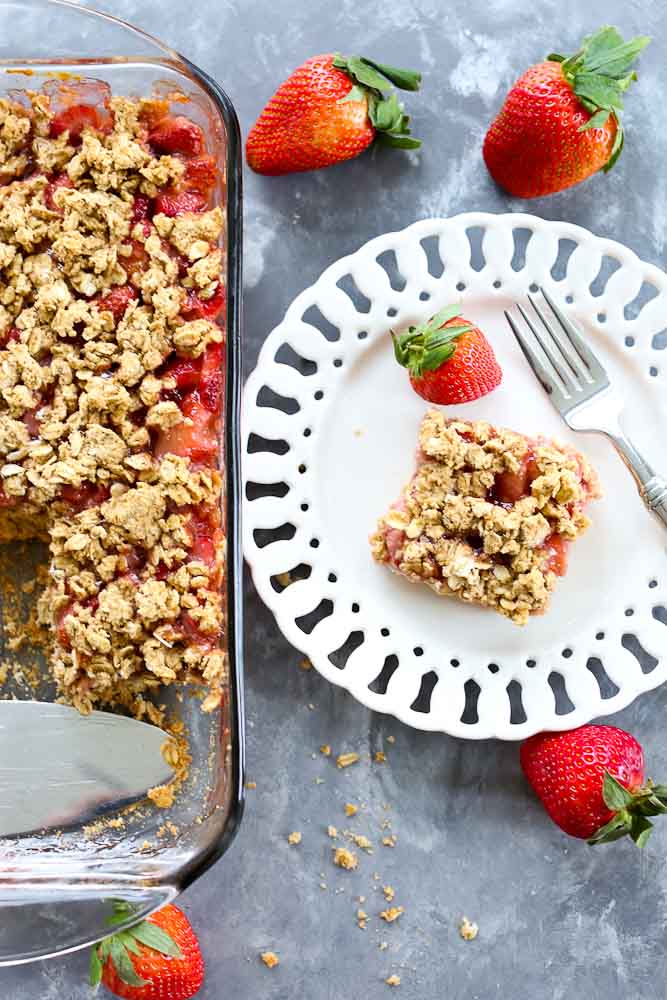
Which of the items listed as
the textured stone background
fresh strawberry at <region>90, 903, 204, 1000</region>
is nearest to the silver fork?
the textured stone background

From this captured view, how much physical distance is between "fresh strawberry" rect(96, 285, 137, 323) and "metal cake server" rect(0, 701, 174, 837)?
0.67 m

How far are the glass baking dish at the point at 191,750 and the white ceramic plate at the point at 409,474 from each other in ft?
0.99

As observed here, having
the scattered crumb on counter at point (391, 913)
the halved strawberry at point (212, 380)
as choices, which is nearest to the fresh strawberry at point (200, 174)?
the halved strawberry at point (212, 380)

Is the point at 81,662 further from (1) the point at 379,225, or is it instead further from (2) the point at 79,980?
(1) the point at 379,225

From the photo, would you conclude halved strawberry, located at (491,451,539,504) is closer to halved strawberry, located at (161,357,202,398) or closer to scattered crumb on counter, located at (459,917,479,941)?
halved strawberry, located at (161,357,202,398)

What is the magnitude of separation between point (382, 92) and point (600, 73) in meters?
0.41

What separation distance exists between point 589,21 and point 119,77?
3.31 feet

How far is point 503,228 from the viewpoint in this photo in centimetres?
198

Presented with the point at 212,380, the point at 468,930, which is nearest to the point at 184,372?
the point at 212,380

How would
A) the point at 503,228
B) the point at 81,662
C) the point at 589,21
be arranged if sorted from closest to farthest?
the point at 81,662 → the point at 503,228 → the point at 589,21

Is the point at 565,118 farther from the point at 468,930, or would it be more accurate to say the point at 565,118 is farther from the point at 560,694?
the point at 468,930

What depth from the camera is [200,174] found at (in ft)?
5.65

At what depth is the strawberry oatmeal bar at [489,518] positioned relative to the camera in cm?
187

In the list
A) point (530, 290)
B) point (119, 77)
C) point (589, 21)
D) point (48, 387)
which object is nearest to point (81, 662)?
point (48, 387)
